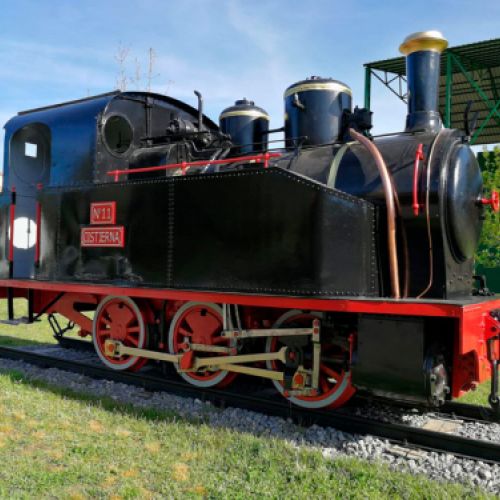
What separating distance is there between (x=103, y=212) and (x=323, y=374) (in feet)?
8.64

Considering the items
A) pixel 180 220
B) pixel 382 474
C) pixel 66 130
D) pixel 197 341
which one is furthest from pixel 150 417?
pixel 66 130

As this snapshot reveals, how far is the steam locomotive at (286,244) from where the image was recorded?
377 centimetres

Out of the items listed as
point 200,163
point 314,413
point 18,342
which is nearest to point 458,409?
point 314,413

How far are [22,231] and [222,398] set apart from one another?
3499 mm

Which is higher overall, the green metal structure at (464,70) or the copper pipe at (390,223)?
the green metal structure at (464,70)

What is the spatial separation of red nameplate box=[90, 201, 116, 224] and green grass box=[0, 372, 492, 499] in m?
1.85

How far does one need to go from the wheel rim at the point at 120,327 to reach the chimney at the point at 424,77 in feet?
10.5

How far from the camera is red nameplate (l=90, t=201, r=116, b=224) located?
509 centimetres

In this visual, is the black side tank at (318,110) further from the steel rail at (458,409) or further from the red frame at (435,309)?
the steel rail at (458,409)

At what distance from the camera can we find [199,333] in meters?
4.84

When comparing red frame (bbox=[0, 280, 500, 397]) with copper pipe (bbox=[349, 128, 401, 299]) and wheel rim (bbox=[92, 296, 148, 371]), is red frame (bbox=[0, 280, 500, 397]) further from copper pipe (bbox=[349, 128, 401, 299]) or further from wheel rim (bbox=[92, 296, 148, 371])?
wheel rim (bbox=[92, 296, 148, 371])

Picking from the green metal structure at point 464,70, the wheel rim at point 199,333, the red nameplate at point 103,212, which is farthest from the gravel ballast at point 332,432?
the green metal structure at point 464,70

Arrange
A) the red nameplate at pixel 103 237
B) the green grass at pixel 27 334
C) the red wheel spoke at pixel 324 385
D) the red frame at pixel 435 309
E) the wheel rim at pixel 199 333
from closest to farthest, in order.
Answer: the red frame at pixel 435 309 < the red wheel spoke at pixel 324 385 < the wheel rim at pixel 199 333 < the red nameplate at pixel 103 237 < the green grass at pixel 27 334

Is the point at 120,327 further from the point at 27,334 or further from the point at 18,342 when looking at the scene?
the point at 27,334
